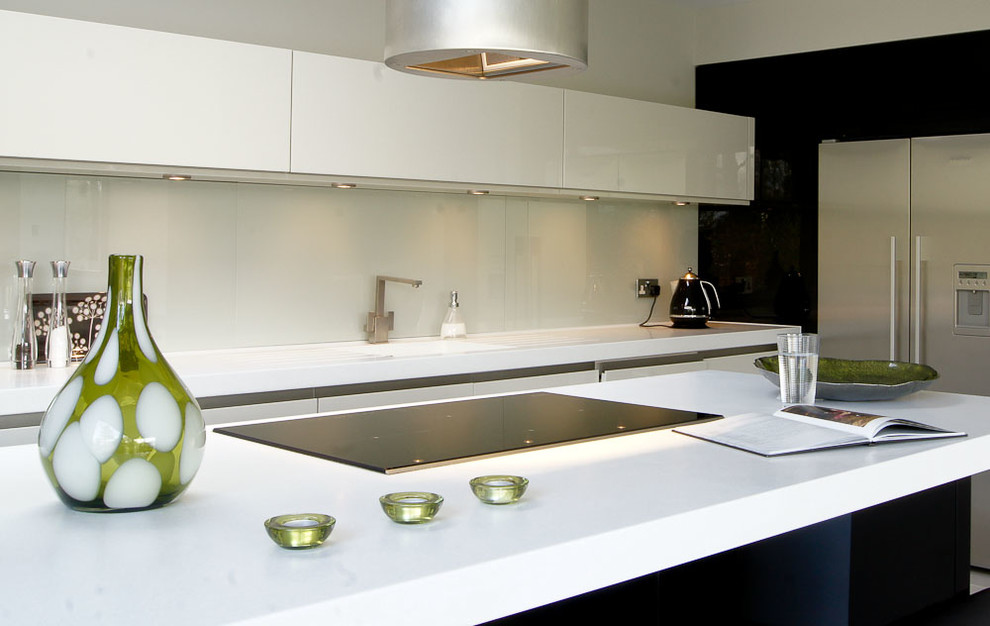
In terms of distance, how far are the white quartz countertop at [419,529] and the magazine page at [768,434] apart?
0.09 ft

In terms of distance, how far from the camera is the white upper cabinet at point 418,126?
135 inches

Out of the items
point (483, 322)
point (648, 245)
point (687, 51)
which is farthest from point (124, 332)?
point (687, 51)

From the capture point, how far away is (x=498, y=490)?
4.41ft

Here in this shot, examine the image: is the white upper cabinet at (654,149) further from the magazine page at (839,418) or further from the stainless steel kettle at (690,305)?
the magazine page at (839,418)

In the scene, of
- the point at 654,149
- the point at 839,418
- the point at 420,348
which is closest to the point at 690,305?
the point at 654,149

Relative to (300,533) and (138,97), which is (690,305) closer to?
(138,97)

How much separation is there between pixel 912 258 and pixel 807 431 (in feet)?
9.50

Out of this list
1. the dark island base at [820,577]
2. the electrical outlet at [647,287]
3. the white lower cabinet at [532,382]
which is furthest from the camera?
the electrical outlet at [647,287]

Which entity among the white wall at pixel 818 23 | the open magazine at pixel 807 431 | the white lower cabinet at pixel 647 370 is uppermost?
the white wall at pixel 818 23

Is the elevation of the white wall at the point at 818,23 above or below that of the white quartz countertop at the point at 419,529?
above

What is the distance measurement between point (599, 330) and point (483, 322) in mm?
666

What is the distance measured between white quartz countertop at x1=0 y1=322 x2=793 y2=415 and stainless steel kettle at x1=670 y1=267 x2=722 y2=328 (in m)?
0.09

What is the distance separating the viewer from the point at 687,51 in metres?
5.41

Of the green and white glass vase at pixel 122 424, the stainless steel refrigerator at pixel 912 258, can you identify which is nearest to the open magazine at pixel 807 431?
the green and white glass vase at pixel 122 424
